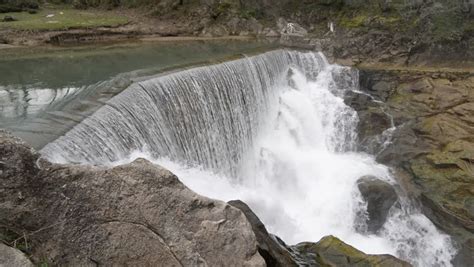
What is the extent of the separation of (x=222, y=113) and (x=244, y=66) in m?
2.22

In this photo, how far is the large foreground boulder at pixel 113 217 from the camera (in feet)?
12.1

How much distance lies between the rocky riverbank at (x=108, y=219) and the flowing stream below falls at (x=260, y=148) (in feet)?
8.05

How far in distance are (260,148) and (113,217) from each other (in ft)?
26.8

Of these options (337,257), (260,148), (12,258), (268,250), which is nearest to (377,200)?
(260,148)

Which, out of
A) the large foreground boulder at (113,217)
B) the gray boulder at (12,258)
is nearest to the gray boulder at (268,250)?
the large foreground boulder at (113,217)

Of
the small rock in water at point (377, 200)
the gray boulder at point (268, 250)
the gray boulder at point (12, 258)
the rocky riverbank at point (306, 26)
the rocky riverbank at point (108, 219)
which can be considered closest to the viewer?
the gray boulder at point (12, 258)

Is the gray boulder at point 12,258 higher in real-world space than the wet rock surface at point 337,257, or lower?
higher

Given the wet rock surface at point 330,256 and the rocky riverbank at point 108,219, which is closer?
the rocky riverbank at point 108,219

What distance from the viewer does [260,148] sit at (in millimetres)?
11883

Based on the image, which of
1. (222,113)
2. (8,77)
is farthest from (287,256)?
(8,77)

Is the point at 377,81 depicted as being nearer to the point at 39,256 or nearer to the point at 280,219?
the point at 280,219

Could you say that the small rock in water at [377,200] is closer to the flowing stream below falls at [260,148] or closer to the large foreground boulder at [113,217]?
the flowing stream below falls at [260,148]

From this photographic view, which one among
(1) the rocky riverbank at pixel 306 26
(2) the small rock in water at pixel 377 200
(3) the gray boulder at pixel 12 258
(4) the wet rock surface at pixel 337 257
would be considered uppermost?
(3) the gray boulder at pixel 12 258

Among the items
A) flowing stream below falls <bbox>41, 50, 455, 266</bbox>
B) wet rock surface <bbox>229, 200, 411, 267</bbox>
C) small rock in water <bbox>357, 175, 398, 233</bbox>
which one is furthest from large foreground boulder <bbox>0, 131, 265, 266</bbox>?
small rock in water <bbox>357, 175, 398, 233</bbox>
